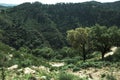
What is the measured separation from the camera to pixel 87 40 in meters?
55.3

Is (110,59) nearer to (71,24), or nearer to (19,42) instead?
(19,42)

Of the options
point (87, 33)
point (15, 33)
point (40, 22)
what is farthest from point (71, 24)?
point (87, 33)

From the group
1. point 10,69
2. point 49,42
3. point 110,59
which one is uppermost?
point 10,69

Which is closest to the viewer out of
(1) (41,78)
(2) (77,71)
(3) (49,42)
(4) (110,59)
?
(1) (41,78)

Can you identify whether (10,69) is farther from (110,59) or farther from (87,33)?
(87,33)

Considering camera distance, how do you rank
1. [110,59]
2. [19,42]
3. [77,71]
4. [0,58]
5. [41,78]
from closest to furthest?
[41,78] < [0,58] < [77,71] < [110,59] < [19,42]

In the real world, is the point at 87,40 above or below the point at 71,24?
above

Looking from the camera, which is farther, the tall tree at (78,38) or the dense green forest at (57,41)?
the tall tree at (78,38)

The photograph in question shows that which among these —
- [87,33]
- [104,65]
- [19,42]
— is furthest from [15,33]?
[104,65]

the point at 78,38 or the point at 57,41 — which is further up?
the point at 78,38

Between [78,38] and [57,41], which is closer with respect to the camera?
[78,38]

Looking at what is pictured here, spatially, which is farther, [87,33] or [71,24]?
[71,24]

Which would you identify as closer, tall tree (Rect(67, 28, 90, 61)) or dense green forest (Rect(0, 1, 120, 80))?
dense green forest (Rect(0, 1, 120, 80))

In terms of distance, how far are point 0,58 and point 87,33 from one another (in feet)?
83.3
